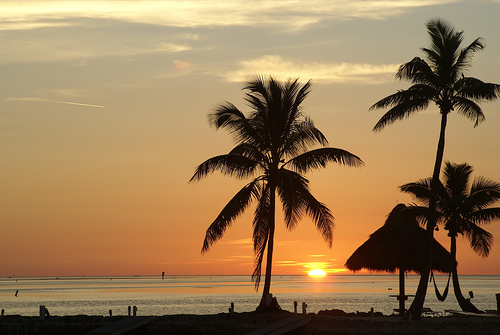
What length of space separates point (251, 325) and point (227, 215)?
217 inches

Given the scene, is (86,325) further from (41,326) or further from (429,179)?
(429,179)

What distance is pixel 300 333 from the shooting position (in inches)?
1019

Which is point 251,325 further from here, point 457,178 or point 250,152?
point 457,178

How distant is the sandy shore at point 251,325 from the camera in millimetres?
27422

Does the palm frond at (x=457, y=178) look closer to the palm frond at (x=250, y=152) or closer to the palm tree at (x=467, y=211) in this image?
the palm tree at (x=467, y=211)

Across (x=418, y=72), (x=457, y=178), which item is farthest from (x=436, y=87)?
(x=457, y=178)

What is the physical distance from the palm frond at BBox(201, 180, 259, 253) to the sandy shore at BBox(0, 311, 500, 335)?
3413mm

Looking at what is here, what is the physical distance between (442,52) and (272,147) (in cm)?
836

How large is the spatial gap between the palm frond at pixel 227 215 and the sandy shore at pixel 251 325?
134 inches

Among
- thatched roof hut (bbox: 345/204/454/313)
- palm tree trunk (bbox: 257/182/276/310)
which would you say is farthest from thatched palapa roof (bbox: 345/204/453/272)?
palm tree trunk (bbox: 257/182/276/310)

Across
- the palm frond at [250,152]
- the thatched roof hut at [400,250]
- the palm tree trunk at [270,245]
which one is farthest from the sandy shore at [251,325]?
the thatched roof hut at [400,250]

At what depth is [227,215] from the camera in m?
31.5

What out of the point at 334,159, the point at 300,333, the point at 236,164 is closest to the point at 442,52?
the point at 334,159

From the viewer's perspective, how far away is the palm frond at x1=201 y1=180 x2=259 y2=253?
31.6m
